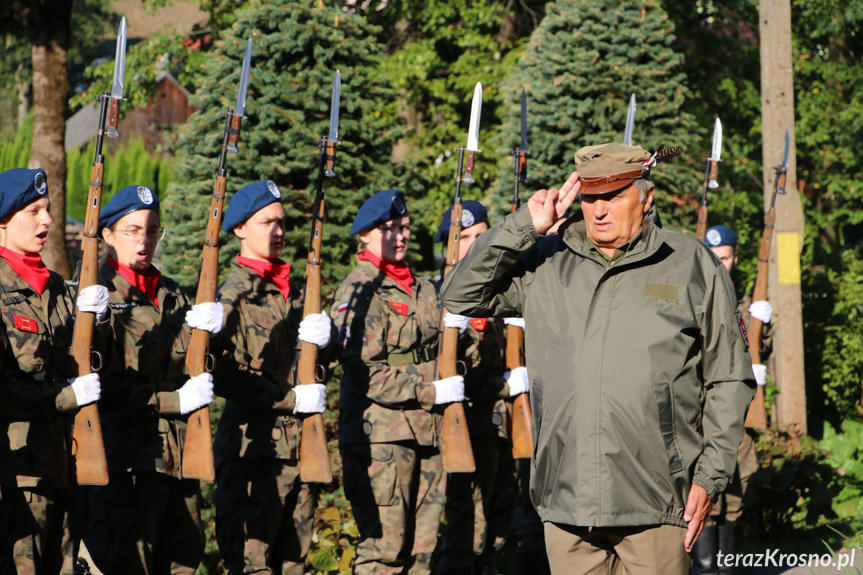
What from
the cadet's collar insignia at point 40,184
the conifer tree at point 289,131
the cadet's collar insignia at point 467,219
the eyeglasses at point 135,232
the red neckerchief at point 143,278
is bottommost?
the red neckerchief at point 143,278

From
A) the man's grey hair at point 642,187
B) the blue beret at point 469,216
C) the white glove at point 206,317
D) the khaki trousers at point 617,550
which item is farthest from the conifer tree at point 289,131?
the khaki trousers at point 617,550

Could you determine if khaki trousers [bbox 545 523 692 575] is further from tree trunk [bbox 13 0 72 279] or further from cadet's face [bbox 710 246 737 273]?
tree trunk [bbox 13 0 72 279]

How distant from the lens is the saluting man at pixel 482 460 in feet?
18.6

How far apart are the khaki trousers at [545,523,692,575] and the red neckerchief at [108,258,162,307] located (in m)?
2.23

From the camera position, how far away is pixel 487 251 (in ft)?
11.6

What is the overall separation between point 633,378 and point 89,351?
7.25ft

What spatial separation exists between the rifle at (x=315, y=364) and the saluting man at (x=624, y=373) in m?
1.41

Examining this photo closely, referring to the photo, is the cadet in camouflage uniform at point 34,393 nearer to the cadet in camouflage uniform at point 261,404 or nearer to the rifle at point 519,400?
the cadet in camouflage uniform at point 261,404

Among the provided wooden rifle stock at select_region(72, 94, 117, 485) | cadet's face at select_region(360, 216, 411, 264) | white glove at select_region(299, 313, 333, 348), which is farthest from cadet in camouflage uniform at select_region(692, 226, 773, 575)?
wooden rifle stock at select_region(72, 94, 117, 485)

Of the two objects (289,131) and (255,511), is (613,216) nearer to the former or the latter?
(255,511)

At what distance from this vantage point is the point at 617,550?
333 centimetres

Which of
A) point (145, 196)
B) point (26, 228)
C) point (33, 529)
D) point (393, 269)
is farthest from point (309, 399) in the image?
point (26, 228)

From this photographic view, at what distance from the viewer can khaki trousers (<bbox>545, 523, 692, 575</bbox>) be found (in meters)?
3.27

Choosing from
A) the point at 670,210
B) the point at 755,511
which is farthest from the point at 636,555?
the point at 670,210
